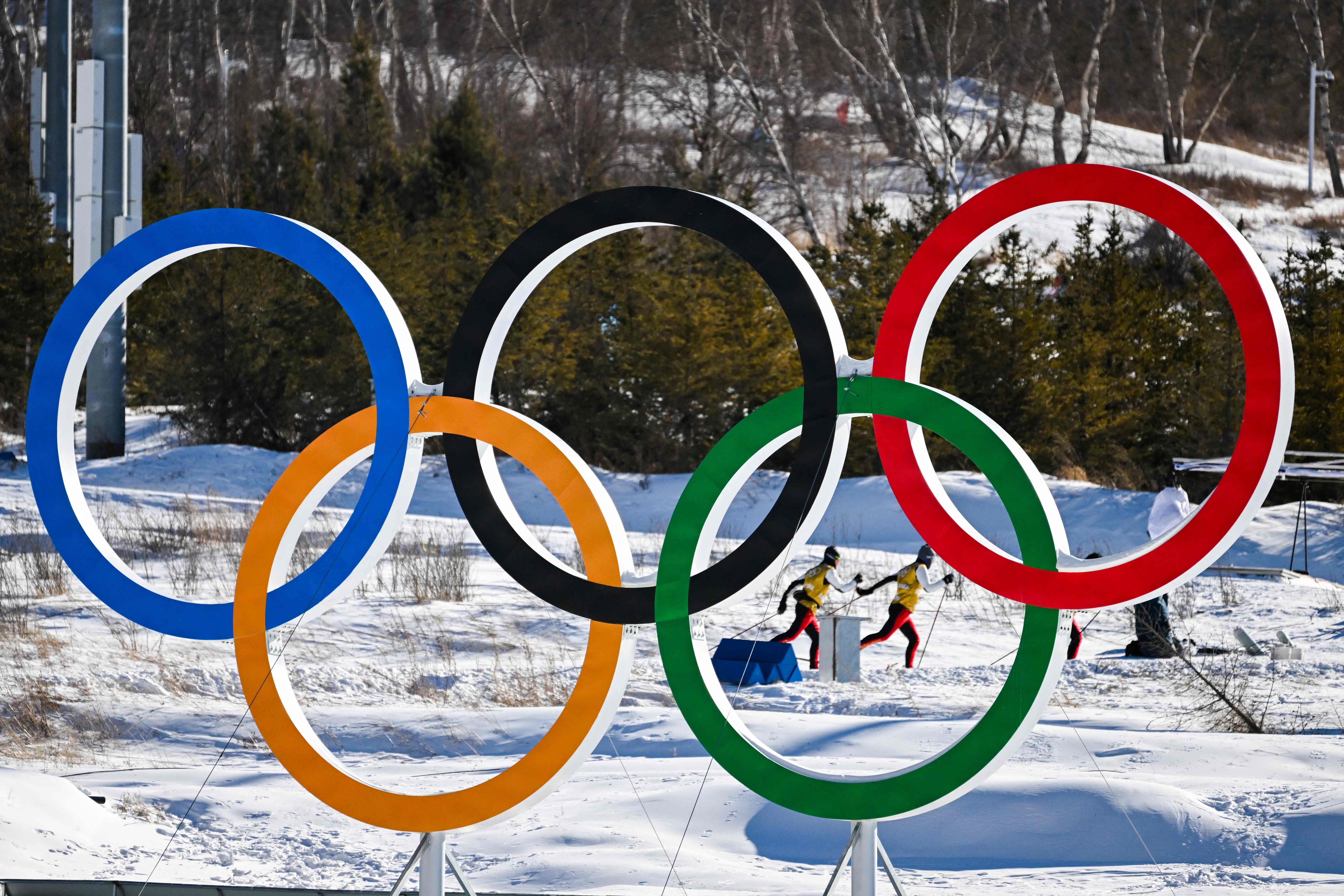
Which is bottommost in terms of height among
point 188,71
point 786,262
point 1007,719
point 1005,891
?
point 1005,891

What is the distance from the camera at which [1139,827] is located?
6324 mm

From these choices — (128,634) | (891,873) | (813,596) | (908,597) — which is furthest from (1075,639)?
(128,634)

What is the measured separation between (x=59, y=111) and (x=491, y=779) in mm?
22276

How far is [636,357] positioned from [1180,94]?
24.3 metres

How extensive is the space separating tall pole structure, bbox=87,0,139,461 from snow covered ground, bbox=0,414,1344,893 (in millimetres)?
5903

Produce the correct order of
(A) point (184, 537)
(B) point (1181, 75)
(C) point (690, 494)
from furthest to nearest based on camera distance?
(B) point (1181, 75) < (A) point (184, 537) < (C) point (690, 494)

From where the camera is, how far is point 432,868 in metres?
5.00

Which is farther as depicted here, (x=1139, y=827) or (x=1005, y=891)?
(x=1139, y=827)

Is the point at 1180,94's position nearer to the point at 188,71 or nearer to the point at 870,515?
the point at 870,515

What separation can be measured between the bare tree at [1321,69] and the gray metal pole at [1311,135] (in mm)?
303

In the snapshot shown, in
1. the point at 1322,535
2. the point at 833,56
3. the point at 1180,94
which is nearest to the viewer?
the point at 1322,535

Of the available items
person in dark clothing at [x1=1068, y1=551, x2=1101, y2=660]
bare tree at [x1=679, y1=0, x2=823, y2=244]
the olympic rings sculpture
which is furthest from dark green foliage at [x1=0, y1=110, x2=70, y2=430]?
the olympic rings sculpture

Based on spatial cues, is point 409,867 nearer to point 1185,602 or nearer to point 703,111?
point 1185,602

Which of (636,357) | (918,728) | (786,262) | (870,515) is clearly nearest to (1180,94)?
(636,357)
